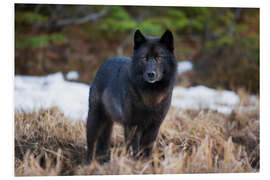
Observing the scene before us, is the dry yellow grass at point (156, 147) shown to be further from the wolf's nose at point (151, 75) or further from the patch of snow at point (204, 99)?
the wolf's nose at point (151, 75)

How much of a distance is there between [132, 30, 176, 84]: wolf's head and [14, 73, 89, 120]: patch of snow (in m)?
1.78

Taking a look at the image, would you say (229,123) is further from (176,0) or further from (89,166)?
Result: (89,166)

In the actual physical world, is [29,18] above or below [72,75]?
above

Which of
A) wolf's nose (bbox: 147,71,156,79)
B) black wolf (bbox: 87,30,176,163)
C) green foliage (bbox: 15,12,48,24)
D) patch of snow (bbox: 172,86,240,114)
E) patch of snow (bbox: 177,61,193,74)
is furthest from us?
patch of snow (bbox: 177,61,193,74)

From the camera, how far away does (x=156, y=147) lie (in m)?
3.69

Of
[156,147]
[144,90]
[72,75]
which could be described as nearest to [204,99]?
[156,147]

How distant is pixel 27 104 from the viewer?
4699 millimetres

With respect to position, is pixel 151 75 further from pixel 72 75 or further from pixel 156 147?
pixel 72 75

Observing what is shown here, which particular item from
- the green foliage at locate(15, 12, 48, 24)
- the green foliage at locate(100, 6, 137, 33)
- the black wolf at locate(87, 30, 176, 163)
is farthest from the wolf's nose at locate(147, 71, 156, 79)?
the green foliage at locate(100, 6, 137, 33)

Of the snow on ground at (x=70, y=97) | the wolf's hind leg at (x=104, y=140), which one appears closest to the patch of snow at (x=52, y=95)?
the snow on ground at (x=70, y=97)

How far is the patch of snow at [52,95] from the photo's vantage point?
184 inches

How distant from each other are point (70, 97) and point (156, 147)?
7.03 ft

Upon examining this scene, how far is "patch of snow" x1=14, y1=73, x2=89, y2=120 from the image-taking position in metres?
4.68

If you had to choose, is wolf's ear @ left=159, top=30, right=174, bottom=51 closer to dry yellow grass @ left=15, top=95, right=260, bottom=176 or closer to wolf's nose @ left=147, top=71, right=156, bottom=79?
wolf's nose @ left=147, top=71, right=156, bottom=79
